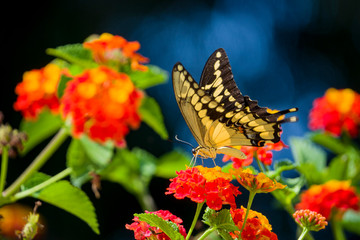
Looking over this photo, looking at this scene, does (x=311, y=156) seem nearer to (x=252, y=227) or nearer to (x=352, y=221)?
(x=352, y=221)

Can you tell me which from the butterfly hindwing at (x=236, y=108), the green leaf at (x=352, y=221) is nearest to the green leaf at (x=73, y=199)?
the butterfly hindwing at (x=236, y=108)

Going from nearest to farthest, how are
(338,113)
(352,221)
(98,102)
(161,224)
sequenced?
(161,224), (98,102), (352,221), (338,113)

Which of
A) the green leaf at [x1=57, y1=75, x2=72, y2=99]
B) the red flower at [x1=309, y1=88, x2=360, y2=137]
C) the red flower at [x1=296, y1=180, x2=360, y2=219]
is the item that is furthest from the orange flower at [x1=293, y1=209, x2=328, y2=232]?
the red flower at [x1=309, y1=88, x2=360, y2=137]

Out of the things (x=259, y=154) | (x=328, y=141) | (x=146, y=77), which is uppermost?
(x=328, y=141)

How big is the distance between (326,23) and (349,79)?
2.30ft

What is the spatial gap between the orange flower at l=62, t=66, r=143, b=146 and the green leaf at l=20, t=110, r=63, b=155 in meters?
0.22

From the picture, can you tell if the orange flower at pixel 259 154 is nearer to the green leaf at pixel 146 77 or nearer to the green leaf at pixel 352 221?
the green leaf at pixel 146 77

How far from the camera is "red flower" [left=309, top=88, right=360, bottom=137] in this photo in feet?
6.84

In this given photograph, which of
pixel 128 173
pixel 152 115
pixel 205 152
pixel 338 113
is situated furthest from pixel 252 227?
pixel 338 113

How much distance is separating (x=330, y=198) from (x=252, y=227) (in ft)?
2.42

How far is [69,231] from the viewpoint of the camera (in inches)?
130

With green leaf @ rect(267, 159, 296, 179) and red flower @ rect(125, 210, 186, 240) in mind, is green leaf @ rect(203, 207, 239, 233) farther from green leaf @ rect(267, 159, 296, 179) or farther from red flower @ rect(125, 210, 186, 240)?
green leaf @ rect(267, 159, 296, 179)

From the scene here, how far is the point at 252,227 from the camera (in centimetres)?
89

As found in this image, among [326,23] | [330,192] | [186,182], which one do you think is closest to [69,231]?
[330,192]
